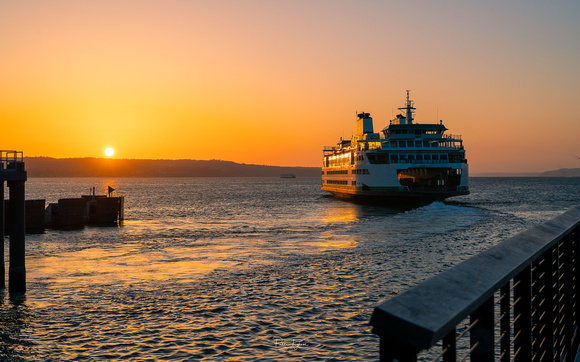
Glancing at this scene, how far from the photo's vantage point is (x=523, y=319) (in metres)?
3.09

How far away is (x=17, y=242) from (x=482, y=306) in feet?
65.7

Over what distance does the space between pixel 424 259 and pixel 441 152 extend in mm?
48676

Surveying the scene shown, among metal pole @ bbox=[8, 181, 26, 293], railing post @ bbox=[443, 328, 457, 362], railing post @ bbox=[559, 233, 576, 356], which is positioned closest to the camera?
railing post @ bbox=[443, 328, 457, 362]

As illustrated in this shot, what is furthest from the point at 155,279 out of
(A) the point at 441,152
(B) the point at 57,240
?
(A) the point at 441,152

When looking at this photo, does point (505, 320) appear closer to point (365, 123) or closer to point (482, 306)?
point (482, 306)

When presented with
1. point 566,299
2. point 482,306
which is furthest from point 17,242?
point 482,306

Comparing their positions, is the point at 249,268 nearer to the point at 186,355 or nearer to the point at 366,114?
the point at 186,355

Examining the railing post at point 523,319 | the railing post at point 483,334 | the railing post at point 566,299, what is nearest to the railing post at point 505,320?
the railing post at point 523,319

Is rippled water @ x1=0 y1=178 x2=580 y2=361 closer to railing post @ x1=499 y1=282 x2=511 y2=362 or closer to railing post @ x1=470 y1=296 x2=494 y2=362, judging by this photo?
railing post @ x1=499 y1=282 x2=511 y2=362

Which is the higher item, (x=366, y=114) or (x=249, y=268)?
(x=366, y=114)

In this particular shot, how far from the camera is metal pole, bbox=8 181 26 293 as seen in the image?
18.6 metres

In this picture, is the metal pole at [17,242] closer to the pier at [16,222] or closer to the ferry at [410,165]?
the pier at [16,222]

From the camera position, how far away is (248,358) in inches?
471

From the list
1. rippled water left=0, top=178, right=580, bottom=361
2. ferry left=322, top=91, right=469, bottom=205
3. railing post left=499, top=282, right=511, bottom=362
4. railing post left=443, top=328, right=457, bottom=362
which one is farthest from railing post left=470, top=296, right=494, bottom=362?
ferry left=322, top=91, right=469, bottom=205
